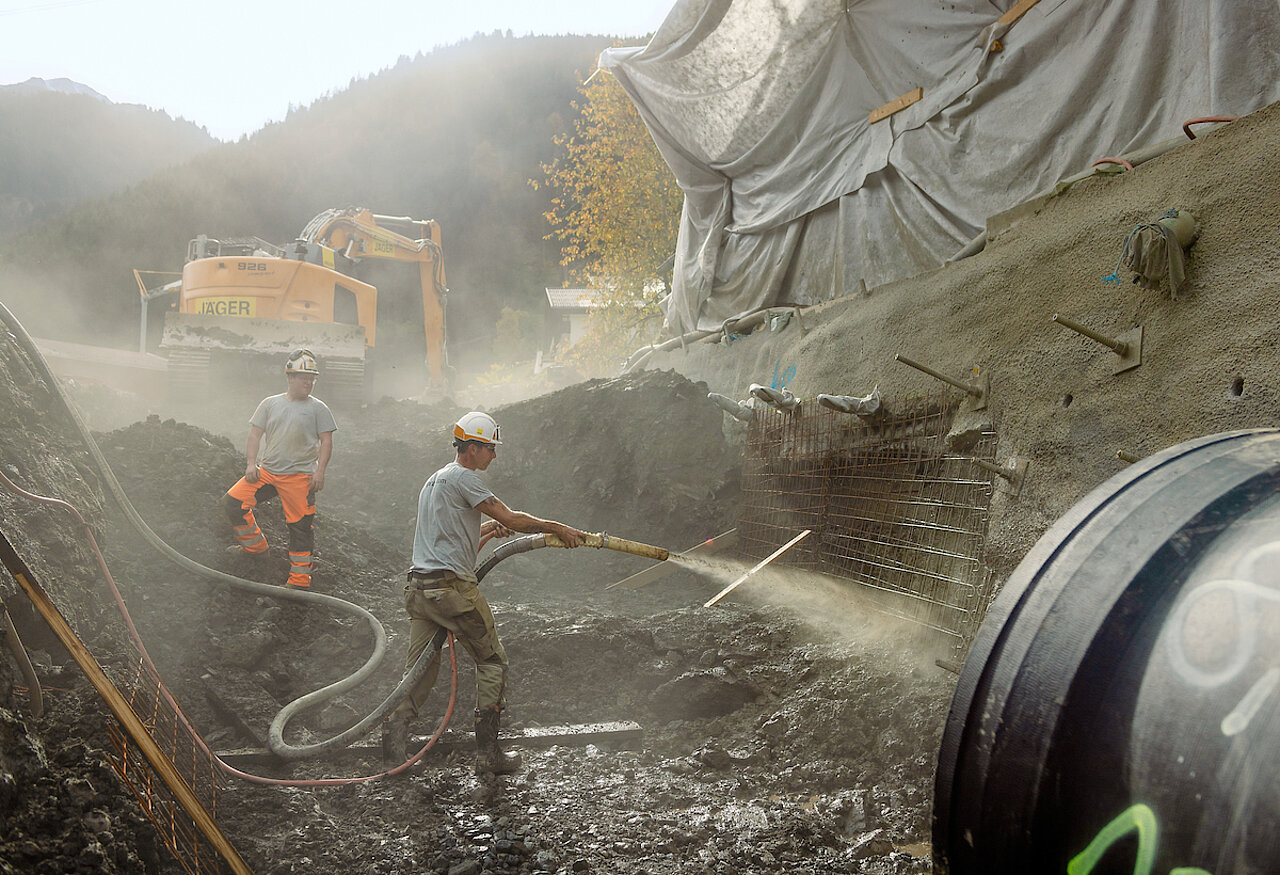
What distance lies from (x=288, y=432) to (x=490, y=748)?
10.3ft

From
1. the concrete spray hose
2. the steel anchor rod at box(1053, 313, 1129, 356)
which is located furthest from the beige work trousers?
the steel anchor rod at box(1053, 313, 1129, 356)

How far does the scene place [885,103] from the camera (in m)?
7.34

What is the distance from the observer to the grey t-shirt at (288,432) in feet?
19.4

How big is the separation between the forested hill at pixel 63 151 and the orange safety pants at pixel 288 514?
50.7 meters

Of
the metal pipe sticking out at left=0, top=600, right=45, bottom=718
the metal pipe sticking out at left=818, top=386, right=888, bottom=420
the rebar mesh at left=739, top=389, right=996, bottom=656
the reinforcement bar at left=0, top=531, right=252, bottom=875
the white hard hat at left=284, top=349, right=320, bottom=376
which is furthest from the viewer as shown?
the white hard hat at left=284, top=349, right=320, bottom=376

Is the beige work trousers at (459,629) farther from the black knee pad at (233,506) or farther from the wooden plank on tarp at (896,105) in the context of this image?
the wooden plank on tarp at (896,105)

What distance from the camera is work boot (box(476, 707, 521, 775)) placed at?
3.99m

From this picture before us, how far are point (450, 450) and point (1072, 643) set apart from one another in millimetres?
8466

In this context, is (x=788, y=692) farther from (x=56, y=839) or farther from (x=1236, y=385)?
(x=56, y=839)

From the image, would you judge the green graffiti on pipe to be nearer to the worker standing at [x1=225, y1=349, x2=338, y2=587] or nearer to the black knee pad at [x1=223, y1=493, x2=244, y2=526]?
the worker standing at [x1=225, y1=349, x2=338, y2=587]

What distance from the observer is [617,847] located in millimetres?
3240

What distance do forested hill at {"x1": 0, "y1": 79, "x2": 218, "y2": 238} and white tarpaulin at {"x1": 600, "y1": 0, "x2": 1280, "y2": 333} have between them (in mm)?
49799

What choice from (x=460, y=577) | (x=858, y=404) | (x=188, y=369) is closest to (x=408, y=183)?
(x=188, y=369)

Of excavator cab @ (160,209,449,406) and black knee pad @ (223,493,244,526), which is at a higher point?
excavator cab @ (160,209,449,406)
